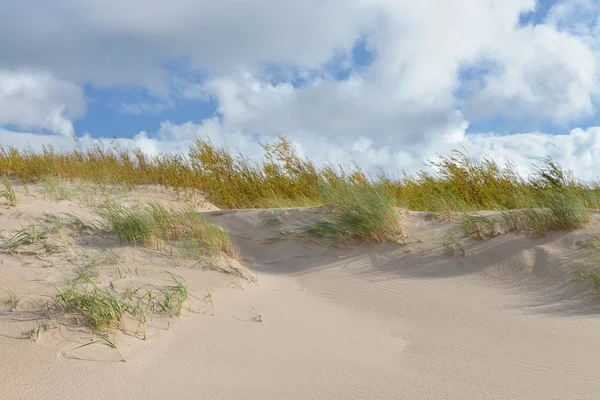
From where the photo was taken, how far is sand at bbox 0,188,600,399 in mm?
3244

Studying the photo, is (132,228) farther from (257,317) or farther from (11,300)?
(257,317)

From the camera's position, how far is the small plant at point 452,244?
235 inches

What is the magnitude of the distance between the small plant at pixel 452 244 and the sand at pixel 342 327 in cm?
9

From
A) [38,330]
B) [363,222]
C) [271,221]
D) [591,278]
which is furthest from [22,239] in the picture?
[591,278]

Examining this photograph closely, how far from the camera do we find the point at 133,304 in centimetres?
426

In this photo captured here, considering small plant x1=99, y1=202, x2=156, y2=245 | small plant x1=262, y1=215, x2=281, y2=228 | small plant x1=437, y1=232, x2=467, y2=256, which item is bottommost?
small plant x1=437, y1=232, x2=467, y2=256

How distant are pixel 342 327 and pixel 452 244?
2.24 m

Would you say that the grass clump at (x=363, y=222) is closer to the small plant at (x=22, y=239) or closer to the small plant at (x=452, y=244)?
the small plant at (x=452, y=244)

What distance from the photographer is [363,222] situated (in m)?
6.33

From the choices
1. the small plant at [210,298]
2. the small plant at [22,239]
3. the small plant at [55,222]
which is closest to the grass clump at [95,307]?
the small plant at [210,298]

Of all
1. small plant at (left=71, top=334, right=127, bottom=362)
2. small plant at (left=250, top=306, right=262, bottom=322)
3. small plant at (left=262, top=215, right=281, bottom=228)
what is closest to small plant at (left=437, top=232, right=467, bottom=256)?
small plant at (left=262, top=215, right=281, bottom=228)

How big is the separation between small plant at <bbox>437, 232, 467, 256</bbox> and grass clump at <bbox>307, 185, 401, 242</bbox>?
→ 0.58 meters

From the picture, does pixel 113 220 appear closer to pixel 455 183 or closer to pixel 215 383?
pixel 215 383

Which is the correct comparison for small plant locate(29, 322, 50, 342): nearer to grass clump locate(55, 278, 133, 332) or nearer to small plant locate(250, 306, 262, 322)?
grass clump locate(55, 278, 133, 332)
